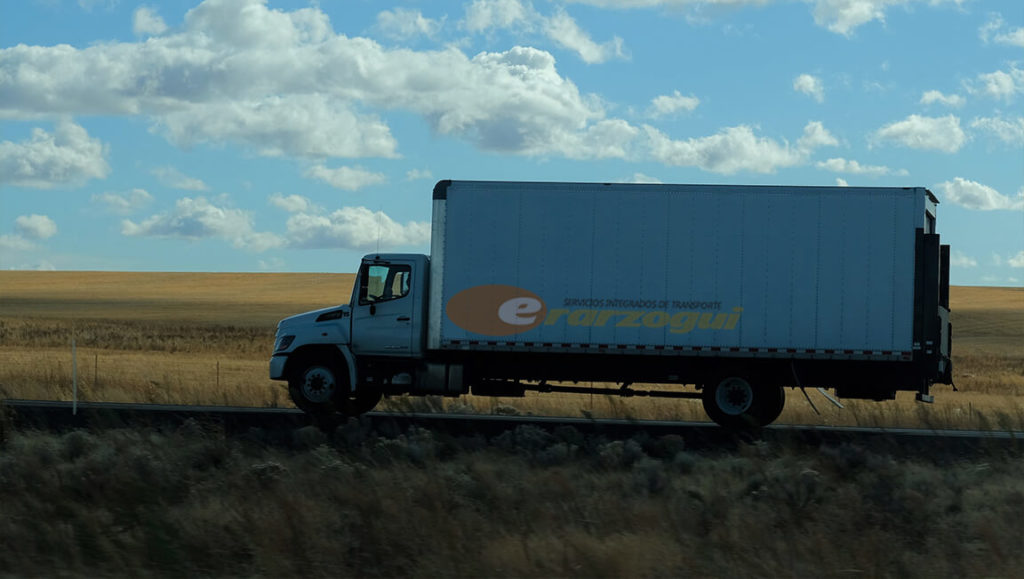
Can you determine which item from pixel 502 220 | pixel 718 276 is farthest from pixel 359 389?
pixel 718 276

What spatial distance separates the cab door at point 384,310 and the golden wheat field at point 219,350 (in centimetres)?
198

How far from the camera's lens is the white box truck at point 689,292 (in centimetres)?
1568

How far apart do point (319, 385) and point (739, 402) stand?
20.6 ft

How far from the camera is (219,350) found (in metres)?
43.6

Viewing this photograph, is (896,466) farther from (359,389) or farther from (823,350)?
(359,389)

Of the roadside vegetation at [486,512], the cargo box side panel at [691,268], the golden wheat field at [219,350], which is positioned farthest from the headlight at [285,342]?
the roadside vegetation at [486,512]

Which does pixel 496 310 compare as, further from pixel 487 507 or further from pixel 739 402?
pixel 487 507

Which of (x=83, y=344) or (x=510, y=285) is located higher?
(x=510, y=285)

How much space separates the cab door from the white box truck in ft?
1.42

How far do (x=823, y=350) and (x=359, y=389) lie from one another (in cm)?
696

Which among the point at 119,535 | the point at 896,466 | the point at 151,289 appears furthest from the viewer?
the point at 151,289

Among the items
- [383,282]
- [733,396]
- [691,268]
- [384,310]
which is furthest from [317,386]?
[733,396]

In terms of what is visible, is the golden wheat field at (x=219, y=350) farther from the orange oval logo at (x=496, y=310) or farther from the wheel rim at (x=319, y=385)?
the orange oval logo at (x=496, y=310)

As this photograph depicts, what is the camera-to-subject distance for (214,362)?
35375mm
